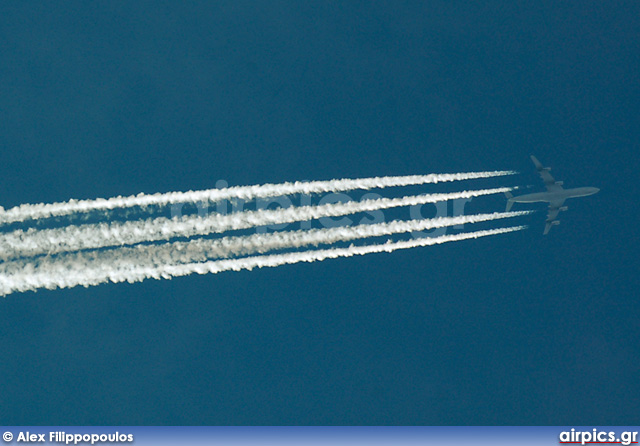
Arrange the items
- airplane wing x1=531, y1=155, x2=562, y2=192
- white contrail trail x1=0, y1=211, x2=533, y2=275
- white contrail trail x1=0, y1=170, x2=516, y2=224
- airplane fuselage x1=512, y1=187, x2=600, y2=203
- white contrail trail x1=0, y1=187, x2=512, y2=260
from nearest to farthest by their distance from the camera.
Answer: white contrail trail x1=0, y1=211, x2=533, y2=275, white contrail trail x1=0, y1=187, x2=512, y2=260, white contrail trail x1=0, y1=170, x2=516, y2=224, airplane fuselage x1=512, y1=187, x2=600, y2=203, airplane wing x1=531, y1=155, x2=562, y2=192

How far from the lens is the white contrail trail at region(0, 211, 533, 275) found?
153 feet

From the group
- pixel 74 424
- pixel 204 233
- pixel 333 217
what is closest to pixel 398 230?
pixel 333 217

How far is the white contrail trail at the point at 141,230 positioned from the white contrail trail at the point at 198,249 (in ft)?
2.17

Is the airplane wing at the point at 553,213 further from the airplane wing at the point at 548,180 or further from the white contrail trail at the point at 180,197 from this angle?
the white contrail trail at the point at 180,197

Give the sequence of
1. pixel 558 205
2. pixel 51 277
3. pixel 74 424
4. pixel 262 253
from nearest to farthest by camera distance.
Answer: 1. pixel 51 277
2. pixel 262 253
3. pixel 558 205
4. pixel 74 424

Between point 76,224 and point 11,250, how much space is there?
14.6 ft

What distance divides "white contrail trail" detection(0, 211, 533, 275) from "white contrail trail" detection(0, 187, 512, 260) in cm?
66

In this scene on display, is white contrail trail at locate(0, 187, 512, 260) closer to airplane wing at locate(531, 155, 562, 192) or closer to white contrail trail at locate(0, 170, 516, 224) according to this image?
white contrail trail at locate(0, 170, 516, 224)

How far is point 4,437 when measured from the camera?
51500mm

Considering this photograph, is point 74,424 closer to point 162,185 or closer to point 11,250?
point 162,185

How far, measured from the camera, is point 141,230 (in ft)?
161

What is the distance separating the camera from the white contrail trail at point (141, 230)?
1848 inches

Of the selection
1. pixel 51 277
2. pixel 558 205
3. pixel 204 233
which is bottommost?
pixel 51 277

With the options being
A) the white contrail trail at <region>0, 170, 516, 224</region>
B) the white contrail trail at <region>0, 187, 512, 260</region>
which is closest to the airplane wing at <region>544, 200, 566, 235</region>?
the white contrail trail at <region>0, 170, 516, 224</region>
